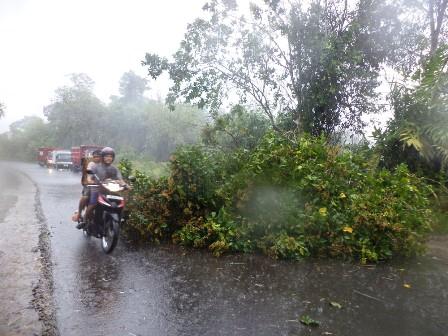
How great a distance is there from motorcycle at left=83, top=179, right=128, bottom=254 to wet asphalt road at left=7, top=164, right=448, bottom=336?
0.93 feet

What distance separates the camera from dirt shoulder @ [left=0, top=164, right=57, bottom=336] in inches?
152

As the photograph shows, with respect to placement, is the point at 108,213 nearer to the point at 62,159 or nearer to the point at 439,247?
the point at 439,247

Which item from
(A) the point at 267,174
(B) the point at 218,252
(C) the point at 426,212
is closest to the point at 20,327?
(B) the point at 218,252

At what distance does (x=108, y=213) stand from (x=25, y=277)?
1.75 meters

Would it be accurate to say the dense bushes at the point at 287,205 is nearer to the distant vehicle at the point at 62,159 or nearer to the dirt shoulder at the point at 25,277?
the dirt shoulder at the point at 25,277

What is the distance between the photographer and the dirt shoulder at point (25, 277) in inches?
152

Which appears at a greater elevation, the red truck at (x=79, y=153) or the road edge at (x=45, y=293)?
the red truck at (x=79, y=153)

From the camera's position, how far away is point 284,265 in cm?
619

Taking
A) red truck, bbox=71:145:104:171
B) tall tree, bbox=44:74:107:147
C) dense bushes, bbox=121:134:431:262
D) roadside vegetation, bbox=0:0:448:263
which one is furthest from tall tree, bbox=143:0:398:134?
tall tree, bbox=44:74:107:147

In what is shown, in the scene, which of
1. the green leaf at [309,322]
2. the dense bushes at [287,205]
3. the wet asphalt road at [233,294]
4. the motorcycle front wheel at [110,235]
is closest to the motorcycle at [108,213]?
the motorcycle front wheel at [110,235]

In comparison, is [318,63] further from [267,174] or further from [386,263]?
[386,263]

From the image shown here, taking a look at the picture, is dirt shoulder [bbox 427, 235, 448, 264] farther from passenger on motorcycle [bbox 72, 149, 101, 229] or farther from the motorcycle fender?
passenger on motorcycle [bbox 72, 149, 101, 229]

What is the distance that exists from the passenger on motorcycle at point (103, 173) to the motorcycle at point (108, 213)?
0.10 meters

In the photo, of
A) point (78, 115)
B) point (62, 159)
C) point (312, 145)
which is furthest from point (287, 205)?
point (78, 115)
